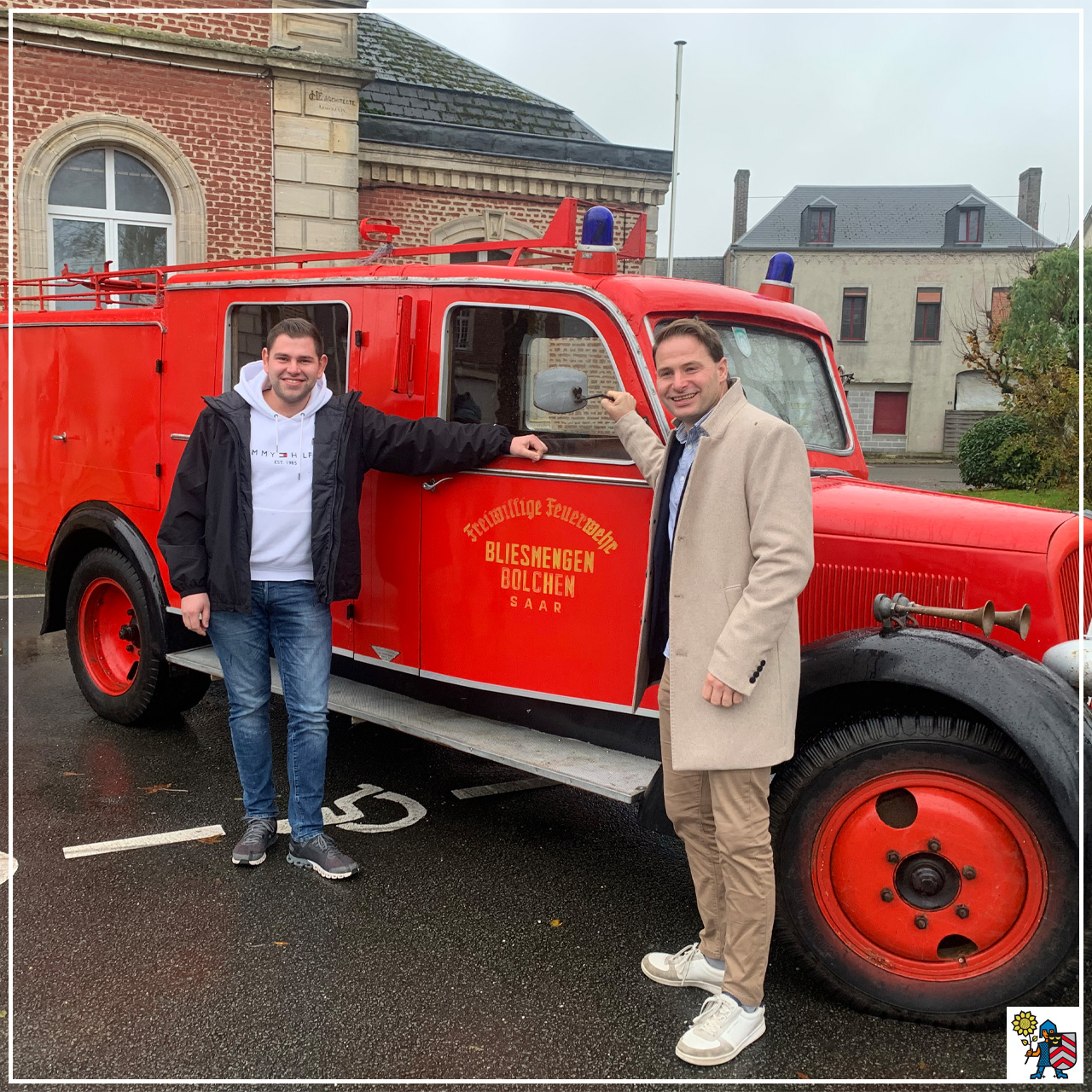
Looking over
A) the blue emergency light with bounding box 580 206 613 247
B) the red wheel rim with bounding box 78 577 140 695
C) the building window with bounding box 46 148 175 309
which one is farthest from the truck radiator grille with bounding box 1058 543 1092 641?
the building window with bounding box 46 148 175 309

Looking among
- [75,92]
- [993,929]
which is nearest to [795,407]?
[993,929]

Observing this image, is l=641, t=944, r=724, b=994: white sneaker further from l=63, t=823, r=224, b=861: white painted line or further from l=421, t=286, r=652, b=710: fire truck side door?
l=63, t=823, r=224, b=861: white painted line

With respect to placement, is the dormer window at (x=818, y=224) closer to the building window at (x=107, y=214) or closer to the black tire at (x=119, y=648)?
the building window at (x=107, y=214)

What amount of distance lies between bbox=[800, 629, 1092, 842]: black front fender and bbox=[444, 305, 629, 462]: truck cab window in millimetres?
1058

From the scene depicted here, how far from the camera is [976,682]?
2.90 meters

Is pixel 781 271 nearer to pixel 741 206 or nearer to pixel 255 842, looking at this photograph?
pixel 255 842

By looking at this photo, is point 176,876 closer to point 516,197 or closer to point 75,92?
point 75,92

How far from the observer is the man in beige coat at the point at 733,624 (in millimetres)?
2742

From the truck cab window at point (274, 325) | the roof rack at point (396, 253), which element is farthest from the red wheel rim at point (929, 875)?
the truck cab window at point (274, 325)

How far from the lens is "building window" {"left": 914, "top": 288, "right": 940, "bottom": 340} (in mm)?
42781

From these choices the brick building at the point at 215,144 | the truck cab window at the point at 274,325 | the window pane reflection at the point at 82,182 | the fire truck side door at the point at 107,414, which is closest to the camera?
the truck cab window at the point at 274,325

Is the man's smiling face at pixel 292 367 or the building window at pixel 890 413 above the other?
the building window at pixel 890 413

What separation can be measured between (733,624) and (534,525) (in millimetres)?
1262

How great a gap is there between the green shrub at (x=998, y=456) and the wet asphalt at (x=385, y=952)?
2015 cm
